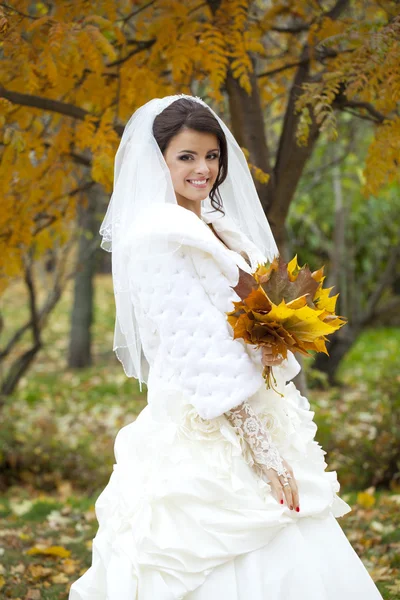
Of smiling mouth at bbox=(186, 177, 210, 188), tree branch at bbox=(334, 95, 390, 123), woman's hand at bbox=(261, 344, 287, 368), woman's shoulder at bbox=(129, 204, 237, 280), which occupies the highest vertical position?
tree branch at bbox=(334, 95, 390, 123)

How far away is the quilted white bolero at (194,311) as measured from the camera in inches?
95.9

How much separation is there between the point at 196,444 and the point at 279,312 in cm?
60

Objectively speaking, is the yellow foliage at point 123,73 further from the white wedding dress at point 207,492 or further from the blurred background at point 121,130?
the white wedding dress at point 207,492

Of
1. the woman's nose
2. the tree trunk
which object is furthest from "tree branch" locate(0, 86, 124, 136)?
the tree trunk

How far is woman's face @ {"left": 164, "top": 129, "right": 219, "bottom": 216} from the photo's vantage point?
2.70 meters

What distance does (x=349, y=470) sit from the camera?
19.7ft

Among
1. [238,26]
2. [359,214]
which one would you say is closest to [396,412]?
[238,26]

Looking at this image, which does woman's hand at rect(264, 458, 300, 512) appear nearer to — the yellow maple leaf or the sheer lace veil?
the sheer lace veil

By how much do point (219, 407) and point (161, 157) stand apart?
962 millimetres

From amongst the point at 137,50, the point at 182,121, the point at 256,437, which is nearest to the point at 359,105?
the point at 137,50

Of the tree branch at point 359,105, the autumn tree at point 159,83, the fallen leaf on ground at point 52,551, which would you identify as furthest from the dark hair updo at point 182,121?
the fallen leaf on ground at point 52,551

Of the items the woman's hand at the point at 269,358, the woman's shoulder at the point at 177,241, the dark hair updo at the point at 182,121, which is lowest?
the woman's hand at the point at 269,358

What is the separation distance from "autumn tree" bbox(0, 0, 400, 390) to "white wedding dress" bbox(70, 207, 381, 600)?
1.34 metres

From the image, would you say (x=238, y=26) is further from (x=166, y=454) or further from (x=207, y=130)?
(x=166, y=454)
